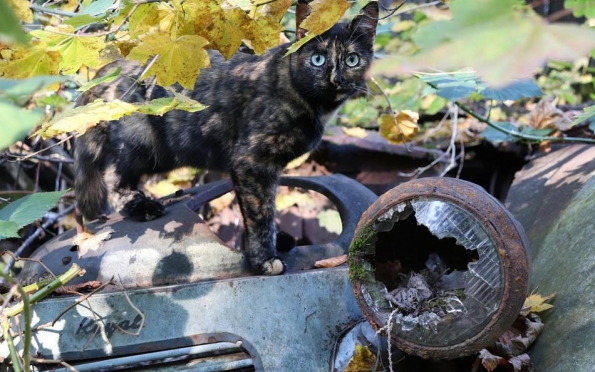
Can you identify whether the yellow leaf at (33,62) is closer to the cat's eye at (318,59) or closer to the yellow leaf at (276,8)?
the yellow leaf at (276,8)

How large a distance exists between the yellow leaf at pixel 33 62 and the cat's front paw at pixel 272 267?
1.02 meters

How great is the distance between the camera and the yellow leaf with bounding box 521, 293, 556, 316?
6.65 feet

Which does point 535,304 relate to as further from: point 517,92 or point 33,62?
point 33,62

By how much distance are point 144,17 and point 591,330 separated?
154cm

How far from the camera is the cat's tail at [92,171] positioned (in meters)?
2.76

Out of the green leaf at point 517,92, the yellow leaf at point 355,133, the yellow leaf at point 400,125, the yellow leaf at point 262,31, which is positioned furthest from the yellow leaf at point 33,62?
the yellow leaf at point 355,133

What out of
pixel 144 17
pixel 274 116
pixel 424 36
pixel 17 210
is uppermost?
pixel 424 36

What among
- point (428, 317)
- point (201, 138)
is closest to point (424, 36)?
point (428, 317)

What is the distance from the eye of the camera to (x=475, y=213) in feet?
5.55

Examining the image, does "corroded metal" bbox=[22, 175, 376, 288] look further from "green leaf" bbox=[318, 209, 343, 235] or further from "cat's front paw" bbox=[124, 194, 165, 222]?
"green leaf" bbox=[318, 209, 343, 235]

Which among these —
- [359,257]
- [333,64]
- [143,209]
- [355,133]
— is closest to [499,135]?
[355,133]

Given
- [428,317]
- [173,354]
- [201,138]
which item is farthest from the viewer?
[201,138]

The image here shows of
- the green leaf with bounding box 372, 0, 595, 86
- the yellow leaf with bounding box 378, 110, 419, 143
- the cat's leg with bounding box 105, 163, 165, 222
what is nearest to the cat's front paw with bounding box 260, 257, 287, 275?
the cat's leg with bounding box 105, 163, 165, 222

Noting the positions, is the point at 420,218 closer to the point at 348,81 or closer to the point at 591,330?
the point at 591,330
